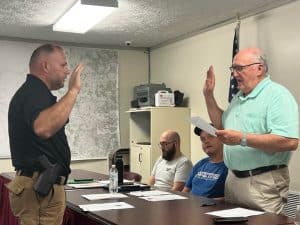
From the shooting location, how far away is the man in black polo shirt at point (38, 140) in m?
1.85

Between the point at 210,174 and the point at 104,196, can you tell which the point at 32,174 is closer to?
the point at 104,196

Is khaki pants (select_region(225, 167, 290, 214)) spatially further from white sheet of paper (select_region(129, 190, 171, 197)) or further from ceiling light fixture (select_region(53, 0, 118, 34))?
ceiling light fixture (select_region(53, 0, 118, 34))

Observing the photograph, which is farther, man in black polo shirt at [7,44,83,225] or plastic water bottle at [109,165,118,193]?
plastic water bottle at [109,165,118,193]

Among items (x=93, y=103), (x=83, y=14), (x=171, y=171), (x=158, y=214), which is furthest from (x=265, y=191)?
(x=93, y=103)

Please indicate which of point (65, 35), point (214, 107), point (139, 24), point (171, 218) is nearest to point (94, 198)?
point (171, 218)

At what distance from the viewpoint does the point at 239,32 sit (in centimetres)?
473

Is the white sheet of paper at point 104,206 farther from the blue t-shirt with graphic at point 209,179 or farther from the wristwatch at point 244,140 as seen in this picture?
the blue t-shirt with graphic at point 209,179

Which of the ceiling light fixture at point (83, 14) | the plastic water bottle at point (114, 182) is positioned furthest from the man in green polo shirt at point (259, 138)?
the ceiling light fixture at point (83, 14)

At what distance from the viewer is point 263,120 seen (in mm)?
2535

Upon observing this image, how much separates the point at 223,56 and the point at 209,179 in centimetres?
207

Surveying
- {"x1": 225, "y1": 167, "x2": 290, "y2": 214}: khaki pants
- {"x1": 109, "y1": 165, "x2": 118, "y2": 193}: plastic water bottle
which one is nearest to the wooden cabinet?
{"x1": 109, "y1": 165, "x2": 118, "y2": 193}: plastic water bottle

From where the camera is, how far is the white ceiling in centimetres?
422

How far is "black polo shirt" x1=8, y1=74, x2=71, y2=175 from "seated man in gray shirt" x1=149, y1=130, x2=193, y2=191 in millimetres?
2376

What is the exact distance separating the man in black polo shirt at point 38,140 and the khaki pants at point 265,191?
3.72 feet
